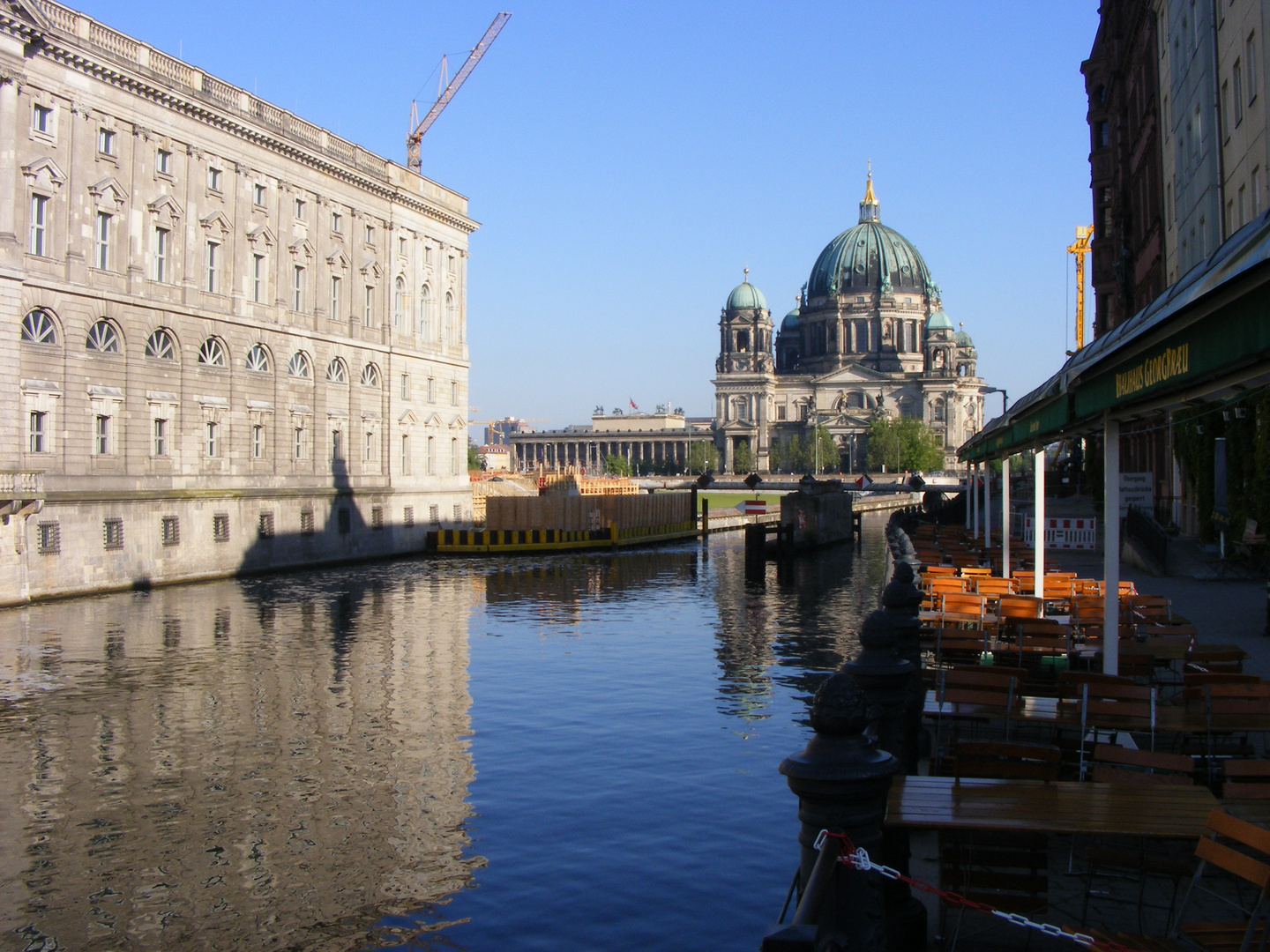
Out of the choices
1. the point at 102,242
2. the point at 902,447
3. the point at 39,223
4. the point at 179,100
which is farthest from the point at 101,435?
the point at 902,447

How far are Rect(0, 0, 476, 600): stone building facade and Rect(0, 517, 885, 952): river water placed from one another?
7646 millimetres

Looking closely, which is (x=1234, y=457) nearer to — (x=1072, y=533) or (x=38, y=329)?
(x=1072, y=533)

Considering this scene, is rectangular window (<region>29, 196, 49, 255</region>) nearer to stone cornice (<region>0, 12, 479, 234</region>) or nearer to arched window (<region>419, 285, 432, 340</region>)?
stone cornice (<region>0, 12, 479, 234</region>)

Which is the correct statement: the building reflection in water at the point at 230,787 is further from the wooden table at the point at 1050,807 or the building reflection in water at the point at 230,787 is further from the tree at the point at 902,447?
the tree at the point at 902,447

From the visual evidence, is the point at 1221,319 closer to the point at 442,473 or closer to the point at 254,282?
the point at 254,282

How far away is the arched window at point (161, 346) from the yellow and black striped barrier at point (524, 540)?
656 inches

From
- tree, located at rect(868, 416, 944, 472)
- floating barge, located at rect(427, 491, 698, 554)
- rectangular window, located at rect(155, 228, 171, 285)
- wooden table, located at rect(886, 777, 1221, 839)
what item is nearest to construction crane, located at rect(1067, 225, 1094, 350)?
tree, located at rect(868, 416, 944, 472)

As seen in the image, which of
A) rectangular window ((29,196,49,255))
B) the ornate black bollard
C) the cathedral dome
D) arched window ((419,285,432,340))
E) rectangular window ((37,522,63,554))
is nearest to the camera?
the ornate black bollard

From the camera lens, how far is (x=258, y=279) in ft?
→ 143

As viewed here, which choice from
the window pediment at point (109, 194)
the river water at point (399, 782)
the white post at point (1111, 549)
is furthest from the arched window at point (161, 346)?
the white post at point (1111, 549)

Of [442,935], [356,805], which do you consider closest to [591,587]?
[356,805]

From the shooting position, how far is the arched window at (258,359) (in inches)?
1687

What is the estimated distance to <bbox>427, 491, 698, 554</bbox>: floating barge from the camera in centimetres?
5178

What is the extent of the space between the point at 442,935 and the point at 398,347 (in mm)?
45878
